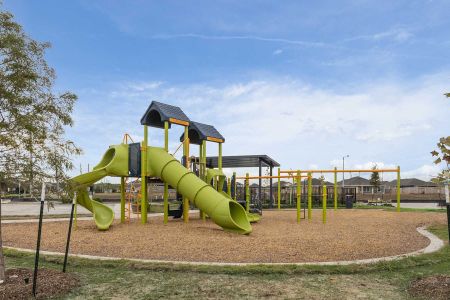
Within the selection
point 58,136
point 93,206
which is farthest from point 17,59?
point 93,206

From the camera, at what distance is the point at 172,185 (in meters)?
15.4

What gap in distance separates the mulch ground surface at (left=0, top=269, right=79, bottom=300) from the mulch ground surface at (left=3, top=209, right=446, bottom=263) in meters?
2.15

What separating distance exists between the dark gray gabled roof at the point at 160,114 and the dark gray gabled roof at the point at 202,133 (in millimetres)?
1514

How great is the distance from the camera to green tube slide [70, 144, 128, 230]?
49.9ft

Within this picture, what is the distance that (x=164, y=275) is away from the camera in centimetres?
750

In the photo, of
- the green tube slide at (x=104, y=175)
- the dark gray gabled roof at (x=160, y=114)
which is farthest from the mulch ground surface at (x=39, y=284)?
the dark gray gabled roof at (x=160, y=114)

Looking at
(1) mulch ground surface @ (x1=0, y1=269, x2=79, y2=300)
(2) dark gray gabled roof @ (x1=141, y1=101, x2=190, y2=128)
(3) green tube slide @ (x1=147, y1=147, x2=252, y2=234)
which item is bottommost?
(1) mulch ground surface @ (x1=0, y1=269, x2=79, y2=300)

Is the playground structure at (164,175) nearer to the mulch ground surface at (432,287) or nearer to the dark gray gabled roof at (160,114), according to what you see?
the dark gray gabled roof at (160,114)

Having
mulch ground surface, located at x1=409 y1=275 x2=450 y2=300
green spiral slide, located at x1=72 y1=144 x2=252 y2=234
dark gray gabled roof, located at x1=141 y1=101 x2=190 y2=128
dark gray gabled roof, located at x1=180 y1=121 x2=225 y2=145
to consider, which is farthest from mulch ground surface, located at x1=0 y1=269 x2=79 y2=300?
dark gray gabled roof, located at x1=180 y1=121 x2=225 y2=145

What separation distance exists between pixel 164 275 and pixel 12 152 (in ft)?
10.7

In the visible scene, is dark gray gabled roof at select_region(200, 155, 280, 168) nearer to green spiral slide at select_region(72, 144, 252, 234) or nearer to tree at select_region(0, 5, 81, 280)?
green spiral slide at select_region(72, 144, 252, 234)

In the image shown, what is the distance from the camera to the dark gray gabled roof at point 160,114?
16438mm

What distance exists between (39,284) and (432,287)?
612 cm

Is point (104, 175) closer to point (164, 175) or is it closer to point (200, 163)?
point (164, 175)
